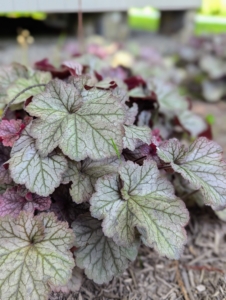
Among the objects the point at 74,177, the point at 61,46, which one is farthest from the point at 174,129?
the point at 61,46

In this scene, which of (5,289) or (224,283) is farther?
(224,283)

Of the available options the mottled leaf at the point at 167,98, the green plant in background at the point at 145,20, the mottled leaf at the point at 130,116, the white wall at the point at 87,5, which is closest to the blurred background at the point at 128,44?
the white wall at the point at 87,5

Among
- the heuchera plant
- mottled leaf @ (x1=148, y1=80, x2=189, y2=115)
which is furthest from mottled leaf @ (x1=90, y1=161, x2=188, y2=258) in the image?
mottled leaf @ (x1=148, y1=80, x2=189, y2=115)

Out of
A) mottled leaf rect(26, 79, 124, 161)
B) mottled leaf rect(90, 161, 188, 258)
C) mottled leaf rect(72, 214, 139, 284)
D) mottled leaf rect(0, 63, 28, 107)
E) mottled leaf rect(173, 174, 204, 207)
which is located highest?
mottled leaf rect(26, 79, 124, 161)

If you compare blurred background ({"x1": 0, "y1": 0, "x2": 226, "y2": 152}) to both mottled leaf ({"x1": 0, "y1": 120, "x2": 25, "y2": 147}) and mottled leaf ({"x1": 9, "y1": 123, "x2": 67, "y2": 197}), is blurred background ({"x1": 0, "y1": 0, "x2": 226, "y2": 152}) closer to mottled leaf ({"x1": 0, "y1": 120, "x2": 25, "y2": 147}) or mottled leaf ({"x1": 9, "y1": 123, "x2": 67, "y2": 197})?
mottled leaf ({"x1": 0, "y1": 120, "x2": 25, "y2": 147})

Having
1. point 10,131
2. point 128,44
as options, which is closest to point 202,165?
point 10,131

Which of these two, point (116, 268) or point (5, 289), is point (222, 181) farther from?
point (5, 289)
